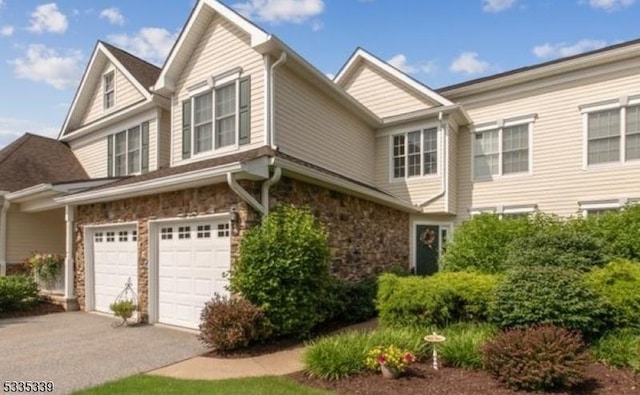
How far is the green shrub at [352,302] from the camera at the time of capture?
10.3m

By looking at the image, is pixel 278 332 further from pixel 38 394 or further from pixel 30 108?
pixel 30 108

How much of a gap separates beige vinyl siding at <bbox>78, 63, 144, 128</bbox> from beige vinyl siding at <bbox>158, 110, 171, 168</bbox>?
1150 millimetres

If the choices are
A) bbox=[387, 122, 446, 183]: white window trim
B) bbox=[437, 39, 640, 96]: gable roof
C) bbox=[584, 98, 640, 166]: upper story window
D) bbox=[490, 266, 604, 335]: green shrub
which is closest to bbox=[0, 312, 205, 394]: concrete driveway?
bbox=[490, 266, 604, 335]: green shrub

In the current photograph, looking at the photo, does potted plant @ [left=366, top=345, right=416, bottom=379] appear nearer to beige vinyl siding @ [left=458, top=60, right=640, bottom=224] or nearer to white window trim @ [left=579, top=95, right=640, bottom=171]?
beige vinyl siding @ [left=458, top=60, right=640, bottom=224]

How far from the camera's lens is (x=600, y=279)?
7.37 meters

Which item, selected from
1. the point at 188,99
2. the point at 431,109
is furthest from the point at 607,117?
the point at 188,99

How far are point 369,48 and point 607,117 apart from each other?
8503mm

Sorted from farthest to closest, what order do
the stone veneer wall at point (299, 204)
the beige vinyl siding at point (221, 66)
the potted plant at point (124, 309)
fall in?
the beige vinyl siding at point (221, 66) < the potted plant at point (124, 309) < the stone veneer wall at point (299, 204)

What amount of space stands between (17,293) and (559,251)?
45.4 ft

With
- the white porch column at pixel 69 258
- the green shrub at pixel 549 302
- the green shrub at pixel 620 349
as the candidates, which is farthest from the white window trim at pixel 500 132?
the white porch column at pixel 69 258

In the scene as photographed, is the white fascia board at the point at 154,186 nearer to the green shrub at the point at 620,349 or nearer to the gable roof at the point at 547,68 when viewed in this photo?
the green shrub at the point at 620,349

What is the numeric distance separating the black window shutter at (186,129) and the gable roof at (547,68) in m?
8.89

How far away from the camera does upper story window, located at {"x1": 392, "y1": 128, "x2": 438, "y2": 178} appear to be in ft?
49.8

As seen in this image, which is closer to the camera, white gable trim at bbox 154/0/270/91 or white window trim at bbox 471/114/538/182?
white gable trim at bbox 154/0/270/91
